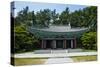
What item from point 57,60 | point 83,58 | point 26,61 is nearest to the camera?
point 26,61

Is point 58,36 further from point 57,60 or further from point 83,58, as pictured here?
point 83,58

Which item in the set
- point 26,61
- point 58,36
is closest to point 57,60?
point 58,36

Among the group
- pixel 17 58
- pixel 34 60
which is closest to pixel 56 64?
pixel 34 60

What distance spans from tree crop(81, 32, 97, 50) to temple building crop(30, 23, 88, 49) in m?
0.09

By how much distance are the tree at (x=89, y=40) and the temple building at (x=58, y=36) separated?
0.09 metres

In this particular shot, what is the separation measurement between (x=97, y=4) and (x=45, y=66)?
3.94 ft

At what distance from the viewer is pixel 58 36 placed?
8.41 ft

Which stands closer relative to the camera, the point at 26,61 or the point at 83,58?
the point at 26,61

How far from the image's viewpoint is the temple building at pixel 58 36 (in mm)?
2479

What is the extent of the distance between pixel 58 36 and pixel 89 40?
0.51 meters

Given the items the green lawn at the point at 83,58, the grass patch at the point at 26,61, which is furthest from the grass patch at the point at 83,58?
the grass patch at the point at 26,61

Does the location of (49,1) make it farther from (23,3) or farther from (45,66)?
(45,66)
